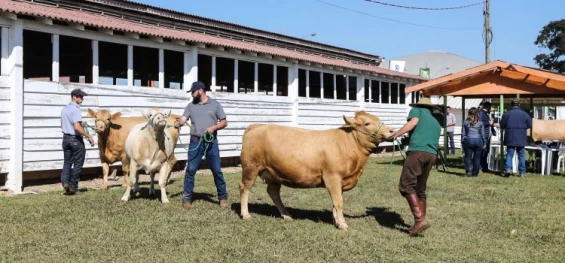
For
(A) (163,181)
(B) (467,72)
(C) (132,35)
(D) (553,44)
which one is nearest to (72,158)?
(A) (163,181)

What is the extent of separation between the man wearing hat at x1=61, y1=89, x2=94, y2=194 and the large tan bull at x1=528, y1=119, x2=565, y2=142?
12374mm

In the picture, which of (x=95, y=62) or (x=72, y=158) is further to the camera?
(x=95, y=62)

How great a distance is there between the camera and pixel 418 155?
727 cm

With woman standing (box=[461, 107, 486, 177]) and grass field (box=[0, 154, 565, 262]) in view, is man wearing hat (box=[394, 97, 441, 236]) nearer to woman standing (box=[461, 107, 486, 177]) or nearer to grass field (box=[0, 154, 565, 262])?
grass field (box=[0, 154, 565, 262])

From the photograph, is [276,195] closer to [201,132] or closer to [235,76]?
[201,132]

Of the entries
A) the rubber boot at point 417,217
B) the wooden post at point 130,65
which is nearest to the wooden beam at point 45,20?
the wooden post at point 130,65

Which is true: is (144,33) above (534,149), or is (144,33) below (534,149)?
above

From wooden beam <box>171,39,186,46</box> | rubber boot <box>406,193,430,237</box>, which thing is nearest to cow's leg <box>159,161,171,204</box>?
rubber boot <box>406,193,430,237</box>

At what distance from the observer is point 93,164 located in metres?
12.6

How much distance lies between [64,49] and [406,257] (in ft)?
33.1

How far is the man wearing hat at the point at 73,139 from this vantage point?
9891 millimetres

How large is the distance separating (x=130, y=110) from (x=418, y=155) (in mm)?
8353

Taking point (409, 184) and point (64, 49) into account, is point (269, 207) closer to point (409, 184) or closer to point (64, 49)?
point (409, 184)

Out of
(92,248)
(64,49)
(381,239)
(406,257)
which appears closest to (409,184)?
(381,239)
